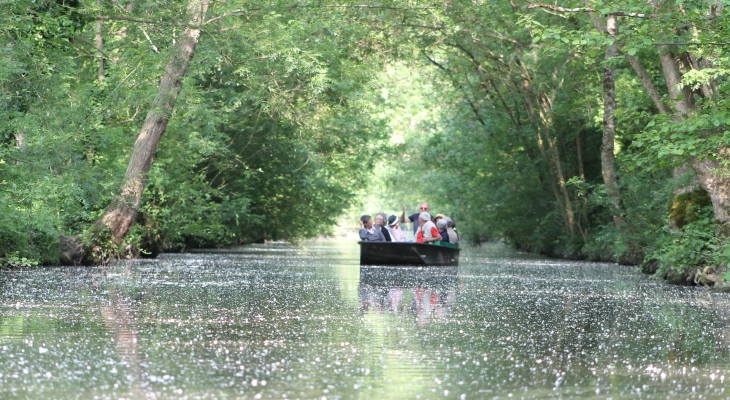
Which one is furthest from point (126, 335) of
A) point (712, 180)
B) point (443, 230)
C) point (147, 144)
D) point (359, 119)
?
point (359, 119)

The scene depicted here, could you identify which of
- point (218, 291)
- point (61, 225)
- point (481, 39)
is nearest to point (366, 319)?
point (218, 291)

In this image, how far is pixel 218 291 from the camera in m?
16.1

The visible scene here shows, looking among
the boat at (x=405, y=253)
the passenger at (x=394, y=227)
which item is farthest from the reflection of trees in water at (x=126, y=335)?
the passenger at (x=394, y=227)

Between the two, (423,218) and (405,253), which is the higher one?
(423,218)

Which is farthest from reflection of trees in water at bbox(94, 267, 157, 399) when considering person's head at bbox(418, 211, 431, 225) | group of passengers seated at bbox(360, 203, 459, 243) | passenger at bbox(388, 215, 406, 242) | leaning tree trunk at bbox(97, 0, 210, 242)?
passenger at bbox(388, 215, 406, 242)

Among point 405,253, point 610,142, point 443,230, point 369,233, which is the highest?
point 610,142

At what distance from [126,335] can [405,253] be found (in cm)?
1842

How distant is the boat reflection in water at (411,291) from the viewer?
43.8 feet

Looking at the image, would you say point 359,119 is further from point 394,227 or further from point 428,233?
point 428,233

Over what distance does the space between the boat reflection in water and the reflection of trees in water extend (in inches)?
117

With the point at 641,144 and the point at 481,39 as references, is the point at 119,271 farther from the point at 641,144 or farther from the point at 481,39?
the point at 481,39

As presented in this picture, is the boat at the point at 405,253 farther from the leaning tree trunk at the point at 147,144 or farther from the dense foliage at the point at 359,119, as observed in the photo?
the leaning tree trunk at the point at 147,144

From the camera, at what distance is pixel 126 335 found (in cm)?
958

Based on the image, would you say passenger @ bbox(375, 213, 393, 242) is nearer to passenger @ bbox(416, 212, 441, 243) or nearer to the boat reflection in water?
passenger @ bbox(416, 212, 441, 243)
